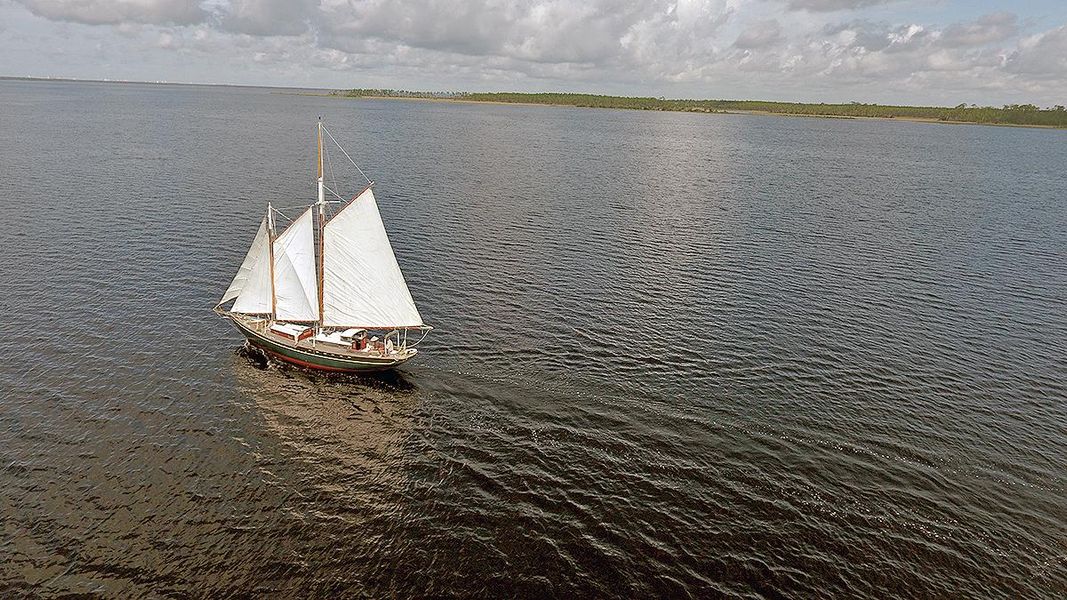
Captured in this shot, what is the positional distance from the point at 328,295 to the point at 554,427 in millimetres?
25523

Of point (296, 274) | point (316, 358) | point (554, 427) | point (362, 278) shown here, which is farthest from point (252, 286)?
point (554, 427)

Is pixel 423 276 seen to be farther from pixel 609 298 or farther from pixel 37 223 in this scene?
pixel 37 223

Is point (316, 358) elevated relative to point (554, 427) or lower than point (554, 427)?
elevated

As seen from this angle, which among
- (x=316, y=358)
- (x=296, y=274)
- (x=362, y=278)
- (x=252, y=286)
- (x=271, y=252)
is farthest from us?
(x=252, y=286)

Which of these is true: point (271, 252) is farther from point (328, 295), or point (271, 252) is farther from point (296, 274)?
point (328, 295)

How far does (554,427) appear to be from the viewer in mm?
45625

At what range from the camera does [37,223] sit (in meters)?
87.7

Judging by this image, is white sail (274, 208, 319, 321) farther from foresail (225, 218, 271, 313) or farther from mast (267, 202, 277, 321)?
foresail (225, 218, 271, 313)

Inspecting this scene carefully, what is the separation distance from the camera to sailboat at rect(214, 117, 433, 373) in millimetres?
53344

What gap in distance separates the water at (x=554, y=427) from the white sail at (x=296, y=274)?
6.36 meters

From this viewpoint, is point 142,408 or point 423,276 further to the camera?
point 423,276

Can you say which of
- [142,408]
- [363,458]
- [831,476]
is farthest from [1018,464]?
[142,408]

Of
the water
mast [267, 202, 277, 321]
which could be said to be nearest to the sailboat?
mast [267, 202, 277, 321]

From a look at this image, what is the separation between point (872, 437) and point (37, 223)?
10722cm
